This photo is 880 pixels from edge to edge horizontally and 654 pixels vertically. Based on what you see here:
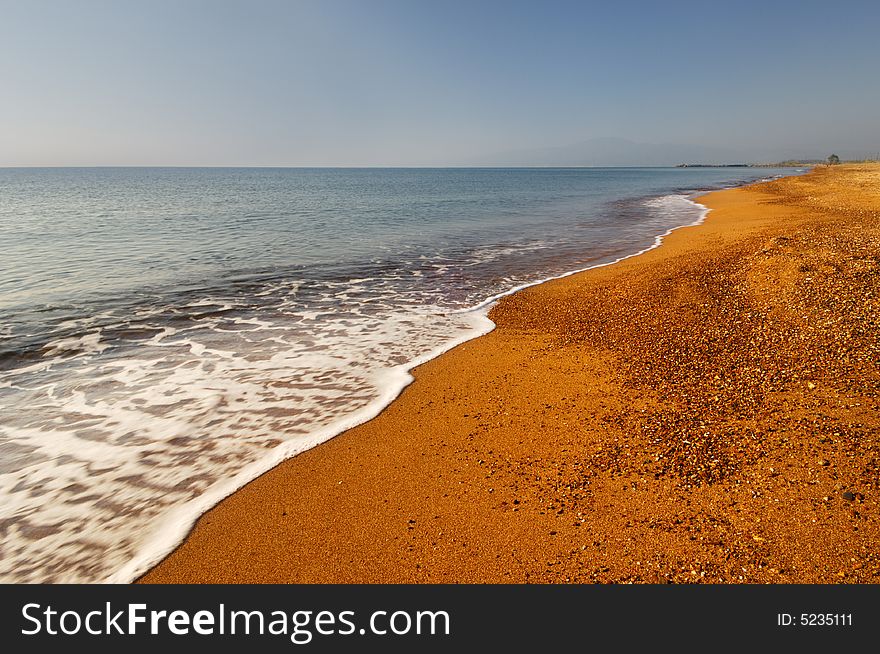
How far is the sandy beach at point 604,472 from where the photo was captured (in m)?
3.78

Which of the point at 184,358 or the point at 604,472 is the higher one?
the point at 184,358

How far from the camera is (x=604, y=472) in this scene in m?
4.84

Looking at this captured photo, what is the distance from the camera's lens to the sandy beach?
3.78 metres

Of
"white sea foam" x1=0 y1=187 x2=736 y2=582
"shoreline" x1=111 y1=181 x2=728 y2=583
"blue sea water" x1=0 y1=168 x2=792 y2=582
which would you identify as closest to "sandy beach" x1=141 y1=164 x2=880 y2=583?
"shoreline" x1=111 y1=181 x2=728 y2=583

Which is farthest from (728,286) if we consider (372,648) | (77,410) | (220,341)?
(77,410)

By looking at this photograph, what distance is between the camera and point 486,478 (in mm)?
4961

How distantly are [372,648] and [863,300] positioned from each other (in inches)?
430

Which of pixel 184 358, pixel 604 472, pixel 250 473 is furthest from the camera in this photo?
pixel 184 358

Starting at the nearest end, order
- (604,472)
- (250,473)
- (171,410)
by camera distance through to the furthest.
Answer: (604,472)
(250,473)
(171,410)

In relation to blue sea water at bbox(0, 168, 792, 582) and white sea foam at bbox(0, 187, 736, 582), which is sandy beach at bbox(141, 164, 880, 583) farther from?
blue sea water at bbox(0, 168, 792, 582)

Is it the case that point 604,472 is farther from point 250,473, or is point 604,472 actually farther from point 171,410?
point 171,410

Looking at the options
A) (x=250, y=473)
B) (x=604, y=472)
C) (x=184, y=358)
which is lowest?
(x=250, y=473)

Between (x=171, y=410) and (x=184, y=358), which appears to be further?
(x=184, y=358)

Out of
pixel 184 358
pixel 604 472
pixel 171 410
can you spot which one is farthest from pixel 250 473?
pixel 184 358
